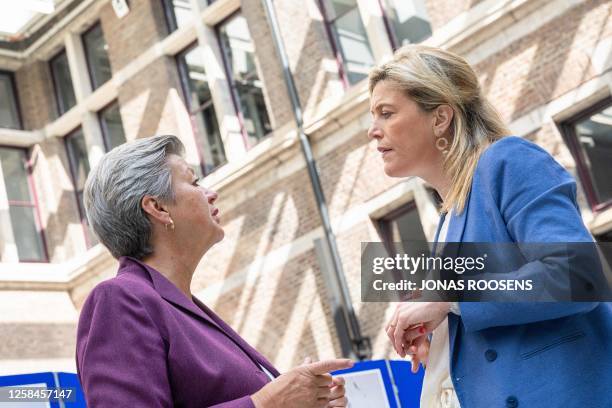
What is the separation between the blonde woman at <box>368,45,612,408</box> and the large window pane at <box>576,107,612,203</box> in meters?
8.79

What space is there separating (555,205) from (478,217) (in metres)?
0.21

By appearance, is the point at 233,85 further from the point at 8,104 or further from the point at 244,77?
the point at 8,104

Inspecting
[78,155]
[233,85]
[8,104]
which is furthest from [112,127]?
[233,85]

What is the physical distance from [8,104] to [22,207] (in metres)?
2.05

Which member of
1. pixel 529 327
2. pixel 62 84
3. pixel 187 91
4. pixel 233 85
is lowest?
Answer: pixel 529 327

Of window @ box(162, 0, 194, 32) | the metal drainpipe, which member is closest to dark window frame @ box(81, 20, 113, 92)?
window @ box(162, 0, 194, 32)

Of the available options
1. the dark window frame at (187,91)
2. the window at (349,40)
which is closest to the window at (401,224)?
the window at (349,40)

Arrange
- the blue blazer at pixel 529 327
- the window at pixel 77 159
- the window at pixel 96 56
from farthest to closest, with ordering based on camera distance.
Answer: the window at pixel 77 159
the window at pixel 96 56
the blue blazer at pixel 529 327

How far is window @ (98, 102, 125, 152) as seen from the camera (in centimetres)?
1764

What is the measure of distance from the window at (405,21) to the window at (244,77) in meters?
2.34

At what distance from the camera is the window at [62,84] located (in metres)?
18.6

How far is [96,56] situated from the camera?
17969mm

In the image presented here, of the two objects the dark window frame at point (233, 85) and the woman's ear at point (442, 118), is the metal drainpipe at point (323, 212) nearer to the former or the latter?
the dark window frame at point (233, 85)

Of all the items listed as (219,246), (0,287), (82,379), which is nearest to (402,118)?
(82,379)
